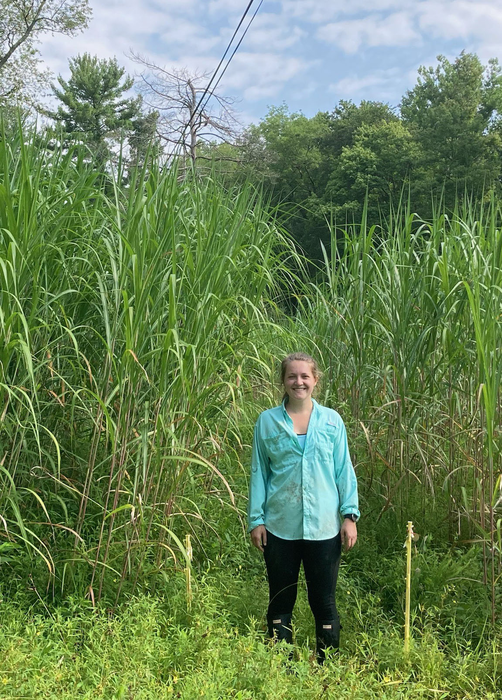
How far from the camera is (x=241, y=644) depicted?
83.7 inches

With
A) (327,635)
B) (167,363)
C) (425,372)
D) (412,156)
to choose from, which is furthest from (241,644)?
(412,156)

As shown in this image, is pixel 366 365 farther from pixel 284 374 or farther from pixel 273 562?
pixel 273 562

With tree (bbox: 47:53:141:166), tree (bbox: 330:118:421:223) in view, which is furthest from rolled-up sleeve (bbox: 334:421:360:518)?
tree (bbox: 47:53:141:166)

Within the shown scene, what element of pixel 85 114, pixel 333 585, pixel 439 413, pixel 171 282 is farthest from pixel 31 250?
pixel 85 114

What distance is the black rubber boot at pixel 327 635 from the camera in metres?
2.37

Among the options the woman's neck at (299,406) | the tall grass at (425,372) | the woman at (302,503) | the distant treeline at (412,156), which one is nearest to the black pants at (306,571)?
the woman at (302,503)

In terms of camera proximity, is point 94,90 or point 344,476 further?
point 94,90

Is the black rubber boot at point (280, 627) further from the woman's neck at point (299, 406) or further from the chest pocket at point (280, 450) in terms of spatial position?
the woman's neck at point (299, 406)

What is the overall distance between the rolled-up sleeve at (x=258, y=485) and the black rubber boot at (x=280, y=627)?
0.36 metres

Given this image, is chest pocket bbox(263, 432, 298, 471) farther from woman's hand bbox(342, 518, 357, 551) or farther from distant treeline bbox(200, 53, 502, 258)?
distant treeline bbox(200, 53, 502, 258)

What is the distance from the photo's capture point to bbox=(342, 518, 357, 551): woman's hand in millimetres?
2389

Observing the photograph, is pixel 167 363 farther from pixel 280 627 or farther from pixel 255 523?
pixel 280 627

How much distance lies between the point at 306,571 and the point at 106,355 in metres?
1.15

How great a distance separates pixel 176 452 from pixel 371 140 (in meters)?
22.0
